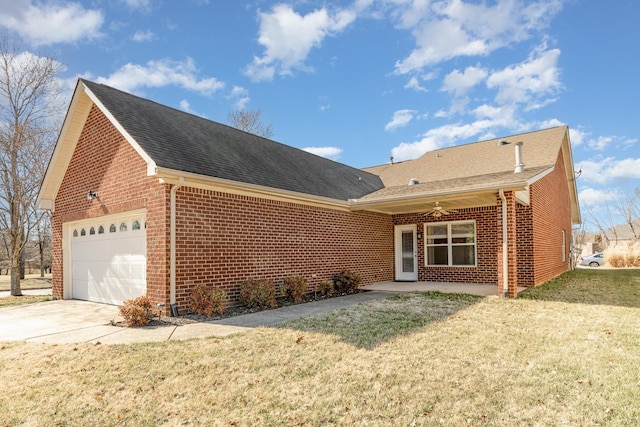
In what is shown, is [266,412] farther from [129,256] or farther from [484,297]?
[484,297]

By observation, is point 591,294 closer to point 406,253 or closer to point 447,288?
point 447,288

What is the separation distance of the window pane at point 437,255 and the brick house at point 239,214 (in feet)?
0.18

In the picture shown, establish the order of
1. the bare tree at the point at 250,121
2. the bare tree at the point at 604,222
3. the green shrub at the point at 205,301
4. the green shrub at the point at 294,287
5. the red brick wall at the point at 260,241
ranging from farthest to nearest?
the bare tree at the point at 604,222, the bare tree at the point at 250,121, the green shrub at the point at 294,287, the red brick wall at the point at 260,241, the green shrub at the point at 205,301

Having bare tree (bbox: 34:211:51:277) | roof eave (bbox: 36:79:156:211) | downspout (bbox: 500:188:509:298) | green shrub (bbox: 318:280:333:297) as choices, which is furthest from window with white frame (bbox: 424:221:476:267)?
bare tree (bbox: 34:211:51:277)

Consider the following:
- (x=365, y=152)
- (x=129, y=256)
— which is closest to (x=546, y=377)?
(x=129, y=256)

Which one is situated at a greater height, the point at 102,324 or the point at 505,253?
the point at 505,253

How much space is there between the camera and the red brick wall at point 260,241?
7.82 metres

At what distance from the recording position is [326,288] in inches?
420

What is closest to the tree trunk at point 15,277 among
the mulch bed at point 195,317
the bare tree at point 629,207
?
the mulch bed at point 195,317

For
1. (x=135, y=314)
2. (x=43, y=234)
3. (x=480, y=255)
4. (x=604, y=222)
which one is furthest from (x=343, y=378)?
(x=604, y=222)

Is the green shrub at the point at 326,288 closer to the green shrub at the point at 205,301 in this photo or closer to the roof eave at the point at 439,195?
the roof eave at the point at 439,195

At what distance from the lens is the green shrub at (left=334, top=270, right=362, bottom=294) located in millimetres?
11586

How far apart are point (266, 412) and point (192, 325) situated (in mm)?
3738

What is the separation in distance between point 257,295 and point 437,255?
7.92 meters
